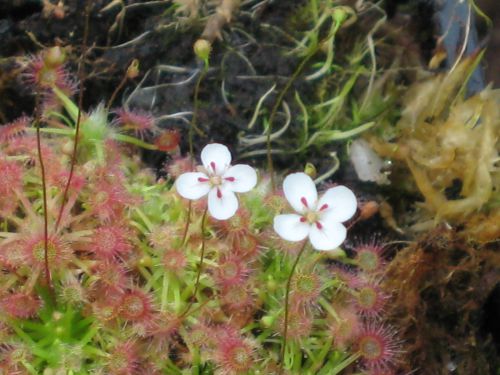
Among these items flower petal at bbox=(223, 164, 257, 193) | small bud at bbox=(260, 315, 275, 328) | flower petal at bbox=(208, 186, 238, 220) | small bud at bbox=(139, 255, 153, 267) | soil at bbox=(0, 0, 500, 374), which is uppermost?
flower petal at bbox=(223, 164, 257, 193)

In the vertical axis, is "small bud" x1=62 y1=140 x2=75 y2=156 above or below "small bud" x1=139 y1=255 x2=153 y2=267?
above

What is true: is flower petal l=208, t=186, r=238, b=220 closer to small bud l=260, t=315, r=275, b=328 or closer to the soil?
small bud l=260, t=315, r=275, b=328

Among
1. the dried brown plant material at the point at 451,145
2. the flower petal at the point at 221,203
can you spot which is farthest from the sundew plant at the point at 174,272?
the dried brown plant material at the point at 451,145

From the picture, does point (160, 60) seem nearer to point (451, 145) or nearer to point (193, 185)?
point (193, 185)

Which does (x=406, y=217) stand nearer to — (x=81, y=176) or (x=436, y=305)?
(x=436, y=305)

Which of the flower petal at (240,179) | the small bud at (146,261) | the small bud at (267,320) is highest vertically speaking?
the flower petal at (240,179)

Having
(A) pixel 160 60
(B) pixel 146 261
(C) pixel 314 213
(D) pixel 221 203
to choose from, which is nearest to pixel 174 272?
(B) pixel 146 261

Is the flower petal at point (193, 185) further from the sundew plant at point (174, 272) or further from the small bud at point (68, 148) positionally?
the small bud at point (68, 148)

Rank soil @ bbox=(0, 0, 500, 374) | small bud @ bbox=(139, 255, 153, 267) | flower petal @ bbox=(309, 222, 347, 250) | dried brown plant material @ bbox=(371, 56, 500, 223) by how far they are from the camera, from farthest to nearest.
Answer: soil @ bbox=(0, 0, 500, 374), dried brown plant material @ bbox=(371, 56, 500, 223), small bud @ bbox=(139, 255, 153, 267), flower petal @ bbox=(309, 222, 347, 250)

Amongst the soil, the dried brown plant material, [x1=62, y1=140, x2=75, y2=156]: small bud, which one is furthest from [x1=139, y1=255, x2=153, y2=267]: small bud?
the dried brown plant material

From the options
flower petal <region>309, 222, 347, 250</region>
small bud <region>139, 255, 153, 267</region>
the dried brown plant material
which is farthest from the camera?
the dried brown plant material
